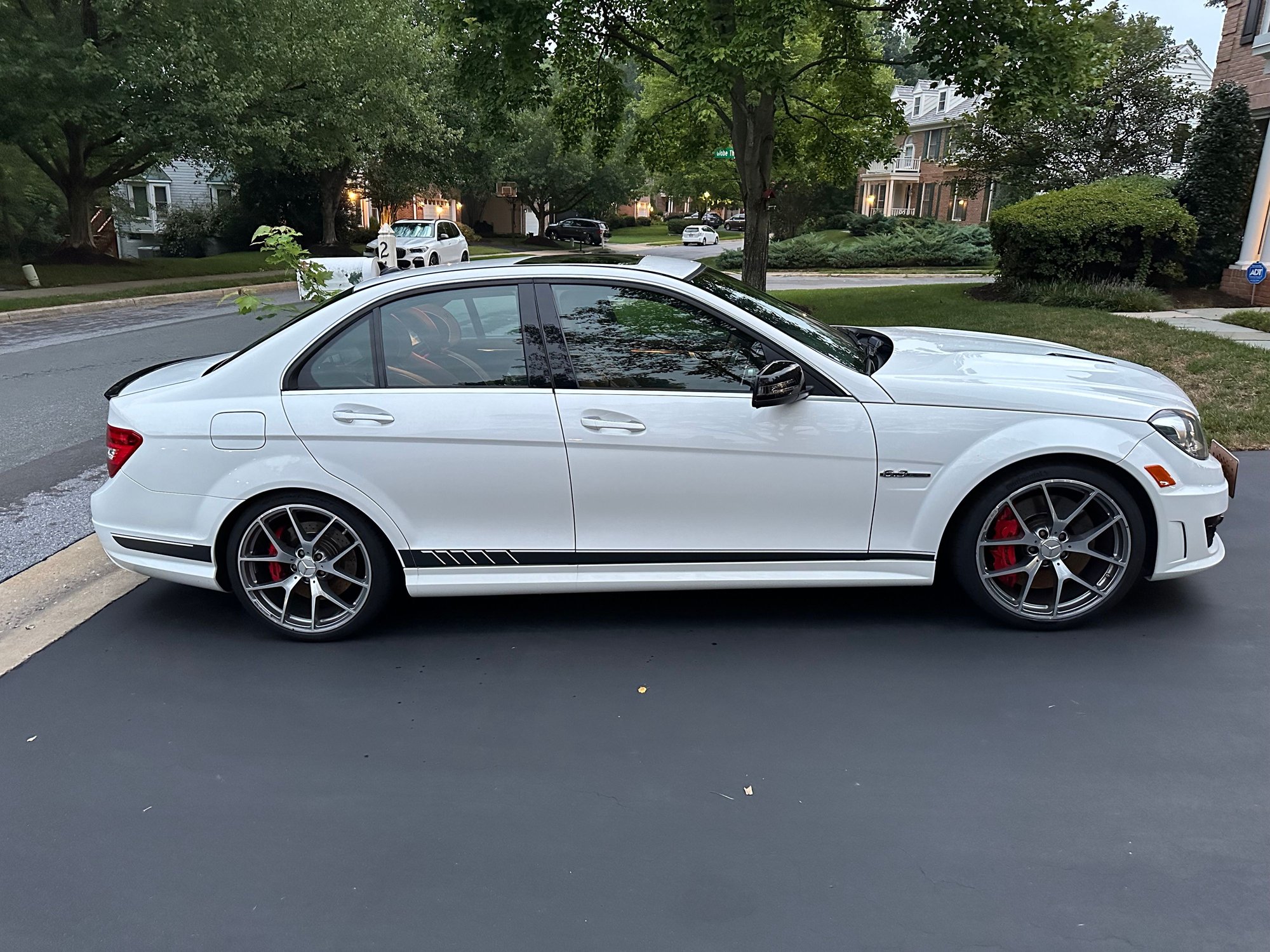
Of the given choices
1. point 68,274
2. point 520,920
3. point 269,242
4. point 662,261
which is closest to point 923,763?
point 520,920

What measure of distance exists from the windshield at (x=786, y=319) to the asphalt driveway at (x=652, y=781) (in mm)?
1165

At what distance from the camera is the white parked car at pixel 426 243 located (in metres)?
24.7

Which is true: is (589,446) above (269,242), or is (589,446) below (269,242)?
below

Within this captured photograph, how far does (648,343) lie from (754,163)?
996 cm

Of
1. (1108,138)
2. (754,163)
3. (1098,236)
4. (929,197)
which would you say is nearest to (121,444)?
(754,163)

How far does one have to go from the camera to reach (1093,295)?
46.0 feet

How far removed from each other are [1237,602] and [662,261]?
3113mm

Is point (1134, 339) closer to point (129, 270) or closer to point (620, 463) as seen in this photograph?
point (620, 463)

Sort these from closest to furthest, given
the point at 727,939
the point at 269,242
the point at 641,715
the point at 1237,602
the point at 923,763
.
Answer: the point at 727,939
the point at 923,763
the point at 641,715
the point at 1237,602
the point at 269,242

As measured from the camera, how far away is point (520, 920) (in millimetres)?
2572

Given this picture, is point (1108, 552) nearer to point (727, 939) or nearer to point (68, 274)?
point (727, 939)

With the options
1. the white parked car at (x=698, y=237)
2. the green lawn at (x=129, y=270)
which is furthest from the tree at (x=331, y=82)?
the white parked car at (x=698, y=237)

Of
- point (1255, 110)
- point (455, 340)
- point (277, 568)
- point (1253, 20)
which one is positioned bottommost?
point (277, 568)

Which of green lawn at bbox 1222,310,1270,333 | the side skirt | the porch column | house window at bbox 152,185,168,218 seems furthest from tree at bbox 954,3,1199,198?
house window at bbox 152,185,168,218
